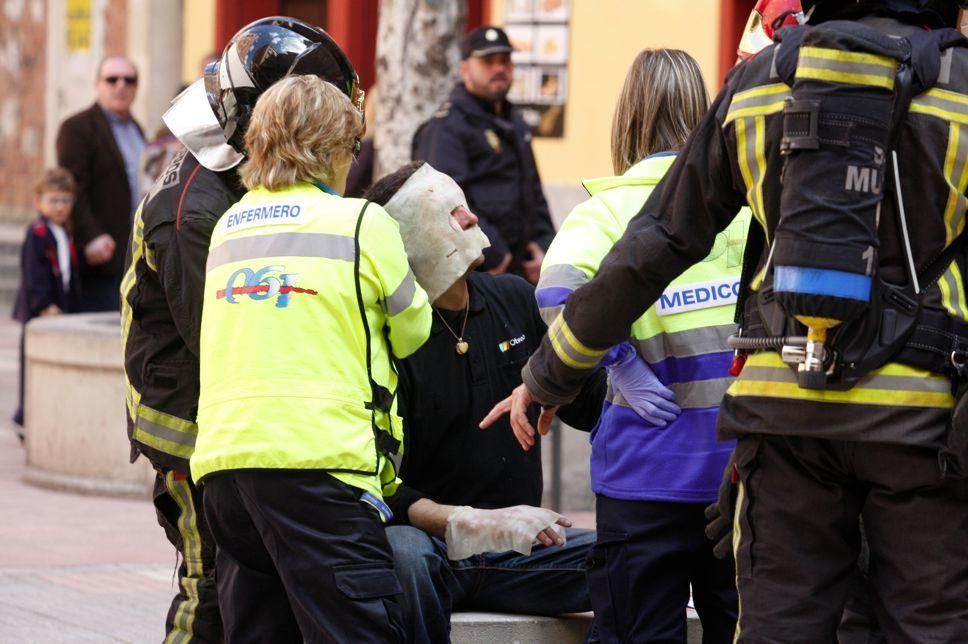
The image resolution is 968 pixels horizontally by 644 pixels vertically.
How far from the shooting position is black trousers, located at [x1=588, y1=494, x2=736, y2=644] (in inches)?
152

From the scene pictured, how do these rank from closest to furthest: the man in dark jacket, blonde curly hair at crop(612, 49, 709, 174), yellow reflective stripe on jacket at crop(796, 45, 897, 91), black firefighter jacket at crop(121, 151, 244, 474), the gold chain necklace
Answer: yellow reflective stripe on jacket at crop(796, 45, 897, 91)
blonde curly hair at crop(612, 49, 709, 174)
black firefighter jacket at crop(121, 151, 244, 474)
the gold chain necklace
the man in dark jacket

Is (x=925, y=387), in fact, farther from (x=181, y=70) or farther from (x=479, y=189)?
(x=181, y=70)

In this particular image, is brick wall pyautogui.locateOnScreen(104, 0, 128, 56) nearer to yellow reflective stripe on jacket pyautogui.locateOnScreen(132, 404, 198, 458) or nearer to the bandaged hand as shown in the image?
yellow reflective stripe on jacket pyautogui.locateOnScreen(132, 404, 198, 458)

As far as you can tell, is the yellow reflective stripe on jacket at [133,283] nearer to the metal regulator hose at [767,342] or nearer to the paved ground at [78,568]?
the paved ground at [78,568]

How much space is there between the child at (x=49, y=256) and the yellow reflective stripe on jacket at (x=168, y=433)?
17.5 feet

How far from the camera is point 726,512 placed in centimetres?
317

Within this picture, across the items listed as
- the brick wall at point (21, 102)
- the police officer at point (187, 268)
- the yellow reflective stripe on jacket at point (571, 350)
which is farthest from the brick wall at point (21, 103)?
the yellow reflective stripe on jacket at point (571, 350)

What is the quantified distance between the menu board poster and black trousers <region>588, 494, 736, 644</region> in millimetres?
10340

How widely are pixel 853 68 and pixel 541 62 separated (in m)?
11.4

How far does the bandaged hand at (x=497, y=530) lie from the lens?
13.3 ft

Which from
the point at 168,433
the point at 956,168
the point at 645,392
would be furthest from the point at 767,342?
the point at 168,433

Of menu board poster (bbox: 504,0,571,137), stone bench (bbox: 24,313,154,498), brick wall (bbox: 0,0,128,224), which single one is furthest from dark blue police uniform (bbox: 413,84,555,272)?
brick wall (bbox: 0,0,128,224)

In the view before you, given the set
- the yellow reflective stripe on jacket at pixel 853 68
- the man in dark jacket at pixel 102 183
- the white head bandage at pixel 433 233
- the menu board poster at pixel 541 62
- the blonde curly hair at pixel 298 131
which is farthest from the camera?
the menu board poster at pixel 541 62

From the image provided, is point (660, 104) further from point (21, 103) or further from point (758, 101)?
point (21, 103)
